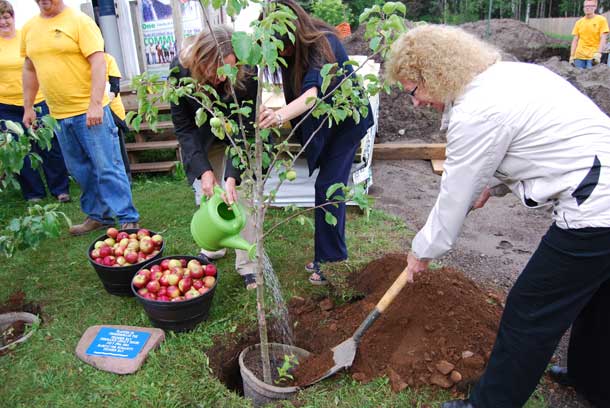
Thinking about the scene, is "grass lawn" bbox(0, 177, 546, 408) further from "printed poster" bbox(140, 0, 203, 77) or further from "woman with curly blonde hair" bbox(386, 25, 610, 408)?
"printed poster" bbox(140, 0, 203, 77)

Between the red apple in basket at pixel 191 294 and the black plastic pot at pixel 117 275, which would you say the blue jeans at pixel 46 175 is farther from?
the red apple in basket at pixel 191 294

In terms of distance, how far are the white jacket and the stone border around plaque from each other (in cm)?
186

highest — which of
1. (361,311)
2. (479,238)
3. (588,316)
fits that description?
(588,316)

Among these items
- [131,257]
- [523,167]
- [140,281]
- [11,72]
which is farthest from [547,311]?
[11,72]

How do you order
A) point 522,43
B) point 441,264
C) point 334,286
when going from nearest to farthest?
point 334,286
point 441,264
point 522,43

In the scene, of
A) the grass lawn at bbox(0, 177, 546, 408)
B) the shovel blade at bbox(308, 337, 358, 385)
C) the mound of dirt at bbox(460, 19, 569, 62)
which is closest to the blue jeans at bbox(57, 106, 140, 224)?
the grass lawn at bbox(0, 177, 546, 408)

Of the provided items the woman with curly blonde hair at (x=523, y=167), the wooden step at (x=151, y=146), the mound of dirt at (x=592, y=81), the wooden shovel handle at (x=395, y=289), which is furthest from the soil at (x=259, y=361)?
the mound of dirt at (x=592, y=81)

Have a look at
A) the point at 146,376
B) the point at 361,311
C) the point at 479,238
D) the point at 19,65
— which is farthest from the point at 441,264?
the point at 19,65

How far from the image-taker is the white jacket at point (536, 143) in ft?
5.13

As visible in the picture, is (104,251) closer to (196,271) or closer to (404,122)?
(196,271)

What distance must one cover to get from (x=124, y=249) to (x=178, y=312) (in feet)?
2.32

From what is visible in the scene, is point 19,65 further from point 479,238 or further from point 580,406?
point 580,406

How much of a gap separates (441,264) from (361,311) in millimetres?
993

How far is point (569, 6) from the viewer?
27.5 metres
